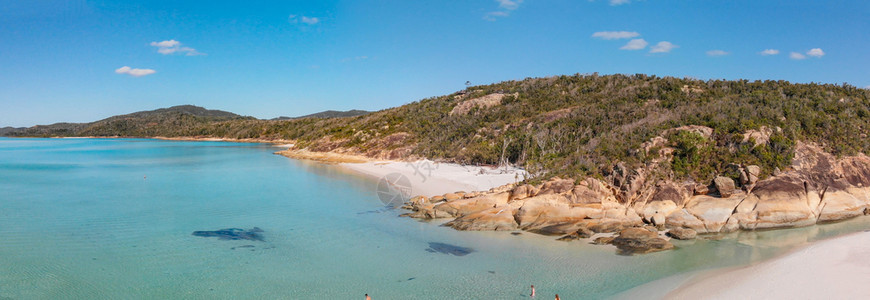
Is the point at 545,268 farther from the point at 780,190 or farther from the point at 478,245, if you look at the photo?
the point at 780,190

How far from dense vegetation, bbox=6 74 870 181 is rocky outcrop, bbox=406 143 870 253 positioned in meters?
0.95

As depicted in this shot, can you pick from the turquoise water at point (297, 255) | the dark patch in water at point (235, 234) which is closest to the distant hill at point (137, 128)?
the turquoise water at point (297, 255)

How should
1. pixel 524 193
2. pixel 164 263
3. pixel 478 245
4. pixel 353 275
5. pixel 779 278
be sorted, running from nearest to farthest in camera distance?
A: 1. pixel 779 278
2. pixel 353 275
3. pixel 164 263
4. pixel 478 245
5. pixel 524 193

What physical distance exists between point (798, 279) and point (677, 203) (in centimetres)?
680

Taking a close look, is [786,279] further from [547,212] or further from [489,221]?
[489,221]

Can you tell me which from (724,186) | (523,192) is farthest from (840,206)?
(523,192)

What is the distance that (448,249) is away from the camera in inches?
644

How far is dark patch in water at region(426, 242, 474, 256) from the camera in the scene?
52.4ft

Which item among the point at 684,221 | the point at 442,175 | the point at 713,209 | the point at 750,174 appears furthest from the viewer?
the point at 442,175

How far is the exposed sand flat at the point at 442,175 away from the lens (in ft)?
90.3

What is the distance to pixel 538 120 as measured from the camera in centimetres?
4169

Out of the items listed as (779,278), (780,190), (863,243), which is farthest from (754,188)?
(779,278)

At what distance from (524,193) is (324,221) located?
9.36 metres

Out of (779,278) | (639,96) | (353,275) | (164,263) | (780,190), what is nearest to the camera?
(779,278)
